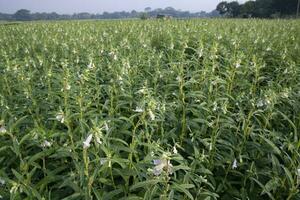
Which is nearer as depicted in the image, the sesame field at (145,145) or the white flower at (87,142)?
the white flower at (87,142)

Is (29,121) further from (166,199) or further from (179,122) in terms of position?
(166,199)

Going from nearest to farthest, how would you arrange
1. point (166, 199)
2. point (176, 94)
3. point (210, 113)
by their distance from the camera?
point (166, 199), point (210, 113), point (176, 94)

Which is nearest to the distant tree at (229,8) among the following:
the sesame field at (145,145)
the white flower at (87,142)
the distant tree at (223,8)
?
the distant tree at (223,8)

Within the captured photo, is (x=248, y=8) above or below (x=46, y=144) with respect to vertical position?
below

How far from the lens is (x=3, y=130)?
2305mm

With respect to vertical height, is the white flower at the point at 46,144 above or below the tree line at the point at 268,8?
above

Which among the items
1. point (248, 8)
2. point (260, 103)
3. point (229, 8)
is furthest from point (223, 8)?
point (260, 103)

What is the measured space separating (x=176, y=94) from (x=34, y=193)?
200 cm

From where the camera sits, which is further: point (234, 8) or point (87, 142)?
point (234, 8)

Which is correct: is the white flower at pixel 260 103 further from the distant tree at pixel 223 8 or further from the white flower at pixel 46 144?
the distant tree at pixel 223 8

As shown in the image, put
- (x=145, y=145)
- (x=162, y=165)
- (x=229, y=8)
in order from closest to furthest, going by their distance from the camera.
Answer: (x=162, y=165), (x=145, y=145), (x=229, y=8)

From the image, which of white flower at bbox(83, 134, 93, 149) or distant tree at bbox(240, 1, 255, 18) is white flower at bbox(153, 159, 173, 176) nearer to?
white flower at bbox(83, 134, 93, 149)

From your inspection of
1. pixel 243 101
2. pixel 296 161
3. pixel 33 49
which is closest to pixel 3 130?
pixel 296 161

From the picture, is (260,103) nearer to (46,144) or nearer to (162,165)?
(162,165)
